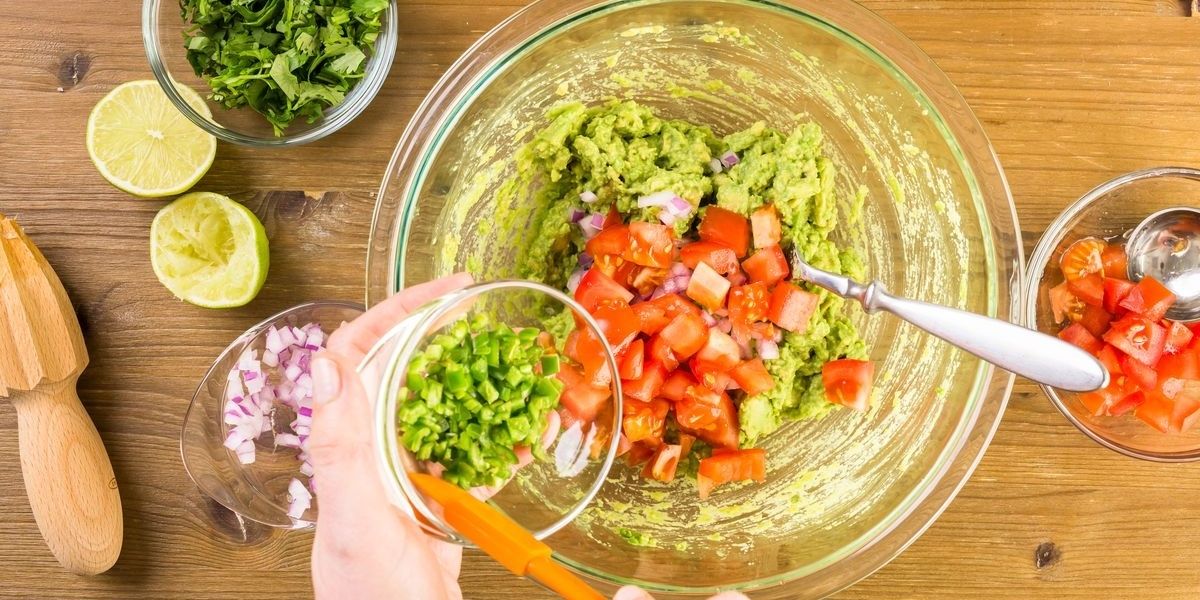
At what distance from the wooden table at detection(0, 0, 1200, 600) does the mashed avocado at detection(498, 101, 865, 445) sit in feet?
1.49

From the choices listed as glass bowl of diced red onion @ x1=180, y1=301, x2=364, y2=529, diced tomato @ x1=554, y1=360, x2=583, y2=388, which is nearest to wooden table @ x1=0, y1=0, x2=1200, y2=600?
glass bowl of diced red onion @ x1=180, y1=301, x2=364, y2=529

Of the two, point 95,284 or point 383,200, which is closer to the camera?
point 383,200

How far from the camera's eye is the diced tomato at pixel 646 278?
2000mm

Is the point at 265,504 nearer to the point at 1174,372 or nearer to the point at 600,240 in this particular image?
the point at 600,240

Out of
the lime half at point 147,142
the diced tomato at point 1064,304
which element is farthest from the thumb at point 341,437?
the diced tomato at point 1064,304

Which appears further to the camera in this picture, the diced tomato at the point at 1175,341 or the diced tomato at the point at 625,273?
the diced tomato at the point at 1175,341

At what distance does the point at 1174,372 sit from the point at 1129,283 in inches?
9.6

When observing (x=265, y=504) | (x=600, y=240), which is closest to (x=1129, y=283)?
(x=600, y=240)

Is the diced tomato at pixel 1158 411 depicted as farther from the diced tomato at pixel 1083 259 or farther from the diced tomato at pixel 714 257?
the diced tomato at pixel 714 257

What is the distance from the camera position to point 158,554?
2.32 meters

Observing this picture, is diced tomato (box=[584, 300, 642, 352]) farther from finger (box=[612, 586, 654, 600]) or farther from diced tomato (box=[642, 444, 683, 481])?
finger (box=[612, 586, 654, 600])

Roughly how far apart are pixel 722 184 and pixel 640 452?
2.24 ft

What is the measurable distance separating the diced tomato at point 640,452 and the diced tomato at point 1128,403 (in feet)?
3.91

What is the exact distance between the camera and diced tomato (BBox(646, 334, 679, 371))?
6.44ft
